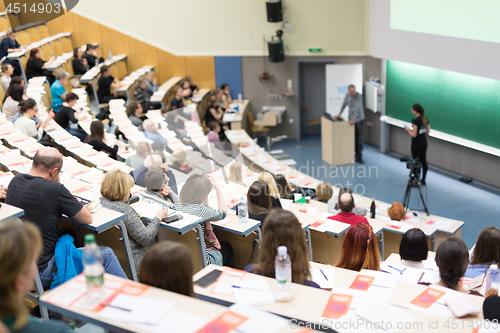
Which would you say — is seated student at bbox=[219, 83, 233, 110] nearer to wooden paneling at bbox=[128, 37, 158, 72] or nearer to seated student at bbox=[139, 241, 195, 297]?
wooden paneling at bbox=[128, 37, 158, 72]

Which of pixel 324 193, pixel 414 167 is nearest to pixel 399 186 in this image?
pixel 414 167

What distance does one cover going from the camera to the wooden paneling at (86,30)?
12.5m

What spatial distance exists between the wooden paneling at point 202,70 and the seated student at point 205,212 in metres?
8.50

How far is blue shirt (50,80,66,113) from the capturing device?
864 cm

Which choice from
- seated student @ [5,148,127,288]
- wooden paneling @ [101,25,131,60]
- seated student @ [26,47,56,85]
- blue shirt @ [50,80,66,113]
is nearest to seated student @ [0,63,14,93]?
blue shirt @ [50,80,66,113]

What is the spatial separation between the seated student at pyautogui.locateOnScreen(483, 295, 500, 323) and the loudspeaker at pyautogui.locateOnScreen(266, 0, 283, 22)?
976 centimetres

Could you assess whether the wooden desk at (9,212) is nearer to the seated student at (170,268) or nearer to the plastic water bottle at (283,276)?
the seated student at (170,268)

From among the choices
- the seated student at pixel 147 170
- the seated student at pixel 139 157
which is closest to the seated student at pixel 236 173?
the seated student at pixel 139 157

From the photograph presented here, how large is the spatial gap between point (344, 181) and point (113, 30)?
7582 mm

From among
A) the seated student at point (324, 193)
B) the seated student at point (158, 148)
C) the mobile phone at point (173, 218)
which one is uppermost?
the mobile phone at point (173, 218)

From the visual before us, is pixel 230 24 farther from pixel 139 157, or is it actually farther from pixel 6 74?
pixel 139 157

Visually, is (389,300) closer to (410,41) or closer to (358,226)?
(358,226)

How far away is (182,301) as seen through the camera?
2.02 metres

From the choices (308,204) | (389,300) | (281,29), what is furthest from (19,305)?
(281,29)
